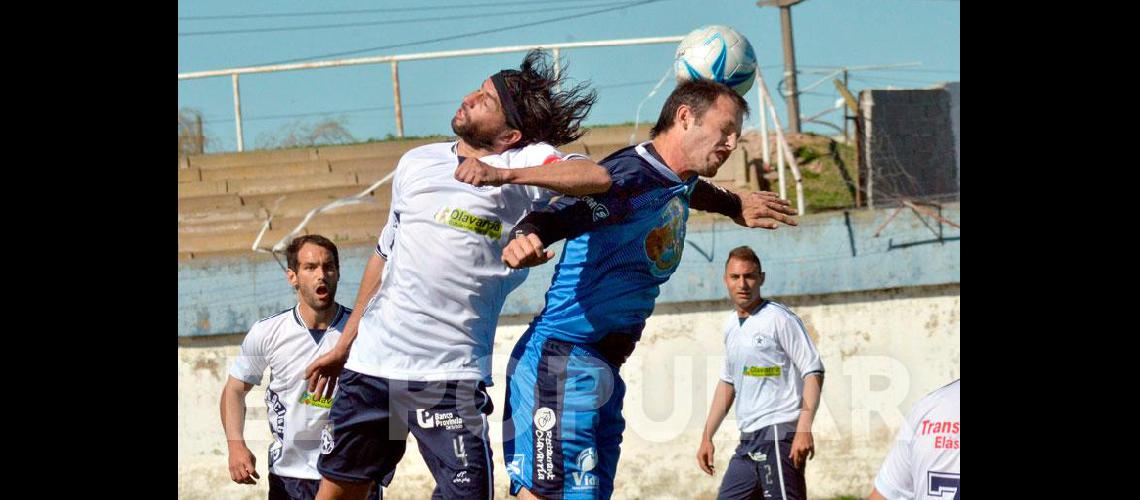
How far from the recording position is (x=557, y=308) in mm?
4828

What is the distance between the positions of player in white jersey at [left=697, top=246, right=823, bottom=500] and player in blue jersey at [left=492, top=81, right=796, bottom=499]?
147 inches

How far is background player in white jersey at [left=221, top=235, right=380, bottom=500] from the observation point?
6938 millimetres

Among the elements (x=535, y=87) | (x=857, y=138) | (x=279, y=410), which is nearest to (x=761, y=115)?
(x=857, y=138)

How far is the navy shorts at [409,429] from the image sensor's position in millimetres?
4809

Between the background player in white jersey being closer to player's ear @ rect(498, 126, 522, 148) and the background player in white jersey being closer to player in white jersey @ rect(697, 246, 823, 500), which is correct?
player's ear @ rect(498, 126, 522, 148)

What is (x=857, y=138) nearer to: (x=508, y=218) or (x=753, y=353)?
(x=753, y=353)

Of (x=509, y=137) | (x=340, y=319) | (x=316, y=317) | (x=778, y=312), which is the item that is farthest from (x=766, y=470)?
(x=509, y=137)

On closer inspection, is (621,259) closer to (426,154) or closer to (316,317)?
(426,154)

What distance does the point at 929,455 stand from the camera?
15.0ft

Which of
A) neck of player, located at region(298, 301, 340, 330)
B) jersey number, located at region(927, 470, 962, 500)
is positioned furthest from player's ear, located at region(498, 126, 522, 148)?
neck of player, located at region(298, 301, 340, 330)

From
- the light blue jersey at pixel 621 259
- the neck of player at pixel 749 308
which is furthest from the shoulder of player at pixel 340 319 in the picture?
the neck of player at pixel 749 308

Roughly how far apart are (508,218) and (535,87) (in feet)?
1.79
